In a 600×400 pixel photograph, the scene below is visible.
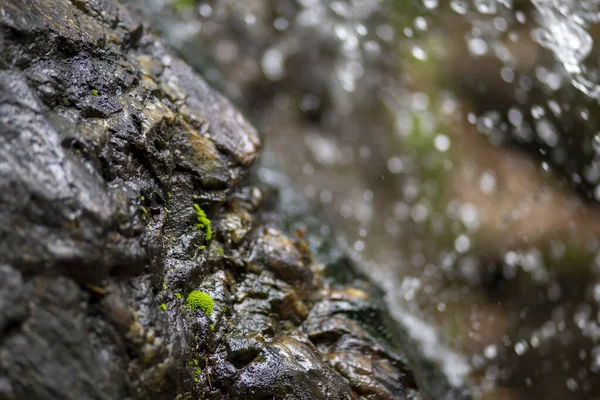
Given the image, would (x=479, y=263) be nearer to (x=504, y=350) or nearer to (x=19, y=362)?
(x=504, y=350)

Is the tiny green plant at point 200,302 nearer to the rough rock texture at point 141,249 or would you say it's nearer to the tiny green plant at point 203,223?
the rough rock texture at point 141,249

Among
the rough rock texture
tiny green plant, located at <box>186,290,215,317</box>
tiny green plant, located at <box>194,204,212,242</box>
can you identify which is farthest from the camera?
tiny green plant, located at <box>194,204,212,242</box>

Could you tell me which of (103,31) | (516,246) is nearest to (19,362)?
(103,31)

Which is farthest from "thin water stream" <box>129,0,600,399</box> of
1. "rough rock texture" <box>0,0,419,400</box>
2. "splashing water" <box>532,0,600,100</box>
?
"rough rock texture" <box>0,0,419,400</box>

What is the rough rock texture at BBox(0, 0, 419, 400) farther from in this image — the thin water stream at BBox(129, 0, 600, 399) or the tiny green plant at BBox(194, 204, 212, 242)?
the thin water stream at BBox(129, 0, 600, 399)

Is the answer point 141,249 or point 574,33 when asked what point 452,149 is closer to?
point 574,33

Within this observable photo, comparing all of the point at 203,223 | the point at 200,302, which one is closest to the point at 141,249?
the point at 200,302

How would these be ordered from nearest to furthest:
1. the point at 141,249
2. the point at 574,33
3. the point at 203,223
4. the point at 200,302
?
the point at 141,249, the point at 200,302, the point at 203,223, the point at 574,33

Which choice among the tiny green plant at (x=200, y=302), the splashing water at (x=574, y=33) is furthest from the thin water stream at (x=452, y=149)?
the tiny green plant at (x=200, y=302)
